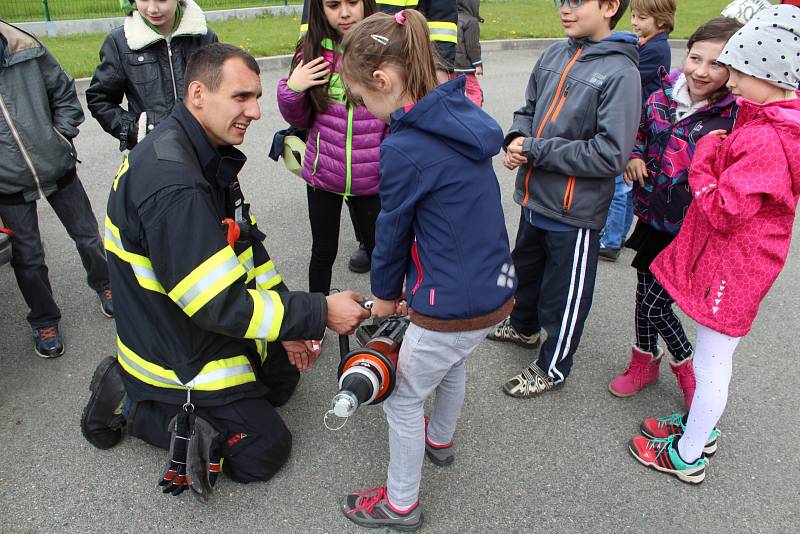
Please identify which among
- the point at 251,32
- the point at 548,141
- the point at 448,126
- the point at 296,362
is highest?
the point at 448,126

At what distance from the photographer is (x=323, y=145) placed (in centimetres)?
304

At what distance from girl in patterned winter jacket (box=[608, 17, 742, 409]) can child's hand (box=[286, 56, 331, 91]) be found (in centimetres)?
142

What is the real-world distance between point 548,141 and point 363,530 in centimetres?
168

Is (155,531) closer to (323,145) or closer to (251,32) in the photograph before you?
(323,145)

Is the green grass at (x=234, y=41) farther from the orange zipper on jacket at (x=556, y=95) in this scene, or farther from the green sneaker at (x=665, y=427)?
the green sneaker at (x=665, y=427)

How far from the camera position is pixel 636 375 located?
10.1 feet

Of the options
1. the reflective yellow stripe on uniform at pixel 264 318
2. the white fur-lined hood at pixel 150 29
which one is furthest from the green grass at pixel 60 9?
the reflective yellow stripe on uniform at pixel 264 318

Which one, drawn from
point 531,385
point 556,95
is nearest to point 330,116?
point 556,95

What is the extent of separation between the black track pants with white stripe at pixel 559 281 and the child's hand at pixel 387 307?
872 millimetres

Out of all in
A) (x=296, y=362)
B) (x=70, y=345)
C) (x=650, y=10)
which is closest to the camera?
(x=296, y=362)

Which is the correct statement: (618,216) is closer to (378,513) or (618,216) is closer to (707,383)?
(707,383)

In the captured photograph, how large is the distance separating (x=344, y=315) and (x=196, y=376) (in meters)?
0.63

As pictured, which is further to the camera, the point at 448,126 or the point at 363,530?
the point at 363,530

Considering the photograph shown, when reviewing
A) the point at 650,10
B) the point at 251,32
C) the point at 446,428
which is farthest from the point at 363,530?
the point at 251,32
